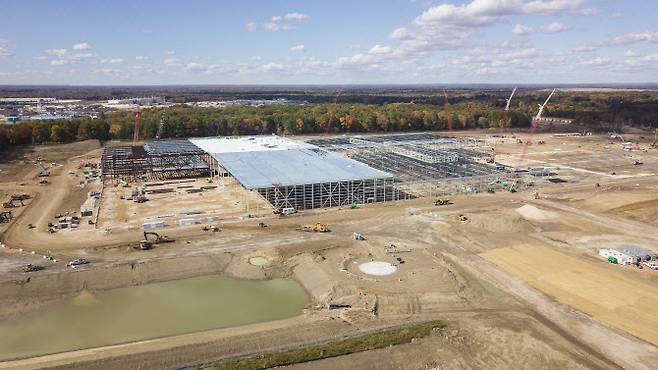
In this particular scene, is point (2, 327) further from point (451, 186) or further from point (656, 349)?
point (451, 186)

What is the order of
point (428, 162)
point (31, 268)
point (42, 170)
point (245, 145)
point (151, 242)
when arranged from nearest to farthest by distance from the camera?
point (31, 268), point (151, 242), point (428, 162), point (42, 170), point (245, 145)

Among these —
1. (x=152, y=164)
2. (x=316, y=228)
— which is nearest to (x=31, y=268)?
(x=316, y=228)

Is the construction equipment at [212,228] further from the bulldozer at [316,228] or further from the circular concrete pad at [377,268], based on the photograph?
the circular concrete pad at [377,268]

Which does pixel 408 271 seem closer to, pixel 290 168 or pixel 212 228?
pixel 212 228

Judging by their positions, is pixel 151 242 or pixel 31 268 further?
pixel 151 242

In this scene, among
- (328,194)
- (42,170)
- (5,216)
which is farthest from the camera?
(42,170)

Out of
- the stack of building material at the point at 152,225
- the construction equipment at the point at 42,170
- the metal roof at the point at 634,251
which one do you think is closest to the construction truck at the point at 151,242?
the stack of building material at the point at 152,225

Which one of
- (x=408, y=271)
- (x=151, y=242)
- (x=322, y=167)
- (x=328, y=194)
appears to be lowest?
(x=408, y=271)

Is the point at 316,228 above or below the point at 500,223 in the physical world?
above
